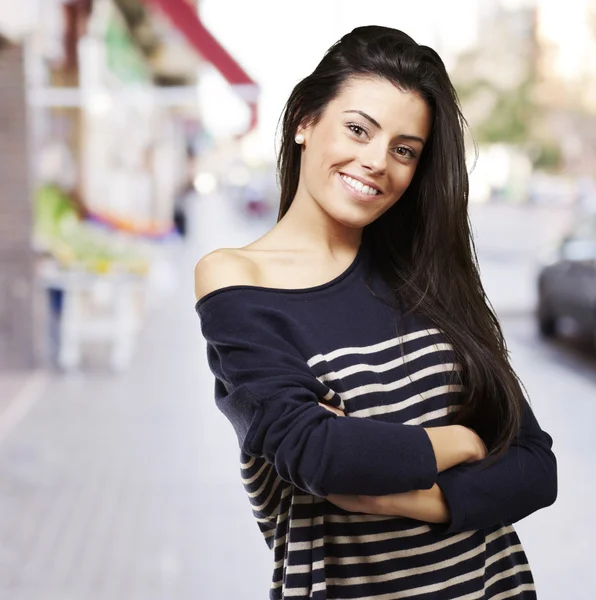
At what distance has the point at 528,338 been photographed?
31.0 ft

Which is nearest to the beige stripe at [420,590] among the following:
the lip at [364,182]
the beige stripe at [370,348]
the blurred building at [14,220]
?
the beige stripe at [370,348]

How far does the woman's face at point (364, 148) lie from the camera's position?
1.30 metres

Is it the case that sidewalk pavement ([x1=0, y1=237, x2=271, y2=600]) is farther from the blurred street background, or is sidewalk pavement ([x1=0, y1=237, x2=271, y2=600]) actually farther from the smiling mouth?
the smiling mouth

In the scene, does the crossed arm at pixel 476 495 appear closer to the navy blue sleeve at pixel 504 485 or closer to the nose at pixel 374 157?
the navy blue sleeve at pixel 504 485

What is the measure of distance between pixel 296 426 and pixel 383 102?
473 millimetres

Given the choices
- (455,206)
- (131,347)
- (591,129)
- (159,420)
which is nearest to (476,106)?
(591,129)

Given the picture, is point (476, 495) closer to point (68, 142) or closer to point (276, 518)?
point (276, 518)

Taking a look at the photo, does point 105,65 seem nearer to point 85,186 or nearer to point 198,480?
point 85,186

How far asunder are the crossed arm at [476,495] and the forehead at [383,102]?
439 mm

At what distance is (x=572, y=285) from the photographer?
859 cm

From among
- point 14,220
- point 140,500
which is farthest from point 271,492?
point 14,220

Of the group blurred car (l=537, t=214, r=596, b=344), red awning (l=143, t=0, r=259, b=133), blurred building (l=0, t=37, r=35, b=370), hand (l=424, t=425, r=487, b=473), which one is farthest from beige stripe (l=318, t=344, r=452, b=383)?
blurred car (l=537, t=214, r=596, b=344)

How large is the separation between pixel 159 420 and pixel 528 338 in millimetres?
4823

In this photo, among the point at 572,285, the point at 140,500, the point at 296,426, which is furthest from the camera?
the point at 572,285
